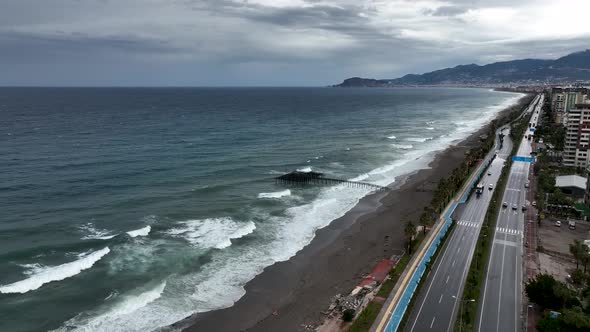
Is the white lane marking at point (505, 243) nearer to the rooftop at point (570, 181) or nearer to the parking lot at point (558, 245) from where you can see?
the parking lot at point (558, 245)

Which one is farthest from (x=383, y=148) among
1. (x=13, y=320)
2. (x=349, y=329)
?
(x=13, y=320)

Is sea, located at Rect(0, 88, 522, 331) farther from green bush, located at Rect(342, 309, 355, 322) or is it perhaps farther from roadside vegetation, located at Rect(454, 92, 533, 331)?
roadside vegetation, located at Rect(454, 92, 533, 331)

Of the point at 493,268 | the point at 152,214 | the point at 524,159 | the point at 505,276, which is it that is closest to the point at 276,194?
the point at 152,214

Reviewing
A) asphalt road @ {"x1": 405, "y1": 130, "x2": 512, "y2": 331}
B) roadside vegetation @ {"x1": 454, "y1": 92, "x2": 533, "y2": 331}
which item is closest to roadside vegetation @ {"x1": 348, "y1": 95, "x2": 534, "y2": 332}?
asphalt road @ {"x1": 405, "y1": 130, "x2": 512, "y2": 331}

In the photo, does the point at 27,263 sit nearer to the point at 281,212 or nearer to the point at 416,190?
the point at 281,212

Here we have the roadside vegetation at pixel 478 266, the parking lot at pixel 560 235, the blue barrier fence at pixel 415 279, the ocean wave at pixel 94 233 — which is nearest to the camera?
the roadside vegetation at pixel 478 266

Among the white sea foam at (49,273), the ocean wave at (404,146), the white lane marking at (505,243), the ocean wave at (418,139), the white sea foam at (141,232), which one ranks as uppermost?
the ocean wave at (418,139)

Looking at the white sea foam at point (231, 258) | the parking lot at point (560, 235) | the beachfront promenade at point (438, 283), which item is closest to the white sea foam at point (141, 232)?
the white sea foam at point (231, 258)
